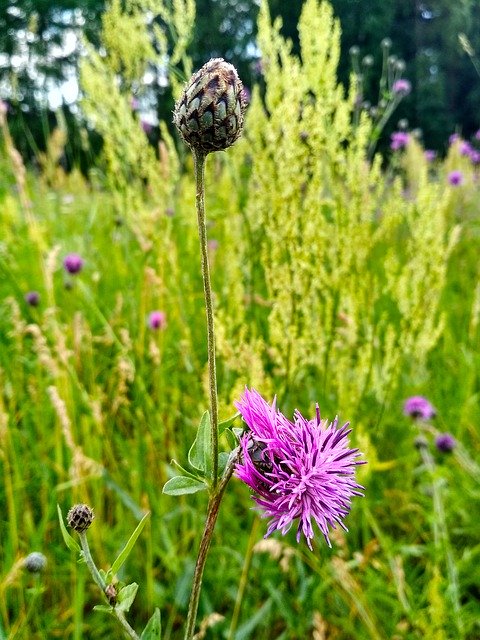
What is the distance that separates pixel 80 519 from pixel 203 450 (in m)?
0.10

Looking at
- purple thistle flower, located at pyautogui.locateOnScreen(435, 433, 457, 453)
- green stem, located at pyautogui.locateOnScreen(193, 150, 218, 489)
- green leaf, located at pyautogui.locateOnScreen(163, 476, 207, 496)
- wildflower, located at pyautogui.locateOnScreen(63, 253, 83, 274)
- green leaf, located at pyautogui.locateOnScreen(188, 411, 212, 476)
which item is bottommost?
purple thistle flower, located at pyautogui.locateOnScreen(435, 433, 457, 453)

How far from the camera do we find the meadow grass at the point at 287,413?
105 centimetres

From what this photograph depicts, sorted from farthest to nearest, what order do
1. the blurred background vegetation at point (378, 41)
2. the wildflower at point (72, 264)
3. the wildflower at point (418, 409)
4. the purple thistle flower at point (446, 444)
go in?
the blurred background vegetation at point (378, 41), the wildflower at point (72, 264), the wildflower at point (418, 409), the purple thistle flower at point (446, 444)

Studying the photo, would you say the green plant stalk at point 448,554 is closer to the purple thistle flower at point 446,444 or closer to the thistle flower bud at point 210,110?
the purple thistle flower at point 446,444

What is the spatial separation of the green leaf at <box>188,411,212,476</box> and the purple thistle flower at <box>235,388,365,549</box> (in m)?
0.04

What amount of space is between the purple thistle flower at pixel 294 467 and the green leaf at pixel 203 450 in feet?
0.13

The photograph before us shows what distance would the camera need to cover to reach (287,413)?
1133 mm

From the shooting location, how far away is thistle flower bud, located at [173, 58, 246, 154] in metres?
0.41

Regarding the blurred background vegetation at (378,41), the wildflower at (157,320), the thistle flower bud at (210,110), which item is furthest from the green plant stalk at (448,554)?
the blurred background vegetation at (378,41)

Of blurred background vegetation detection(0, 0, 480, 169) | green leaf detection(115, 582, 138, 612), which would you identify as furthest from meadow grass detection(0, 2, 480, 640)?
blurred background vegetation detection(0, 0, 480, 169)

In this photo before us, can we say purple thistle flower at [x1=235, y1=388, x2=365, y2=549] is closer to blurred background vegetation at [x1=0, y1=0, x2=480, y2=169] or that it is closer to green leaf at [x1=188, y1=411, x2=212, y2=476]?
green leaf at [x1=188, y1=411, x2=212, y2=476]

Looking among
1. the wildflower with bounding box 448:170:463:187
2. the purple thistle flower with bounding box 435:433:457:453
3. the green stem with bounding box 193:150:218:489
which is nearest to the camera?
the green stem with bounding box 193:150:218:489

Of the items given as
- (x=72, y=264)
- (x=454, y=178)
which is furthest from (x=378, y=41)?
(x=72, y=264)

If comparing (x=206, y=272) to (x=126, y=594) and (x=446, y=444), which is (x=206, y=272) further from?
(x=446, y=444)
